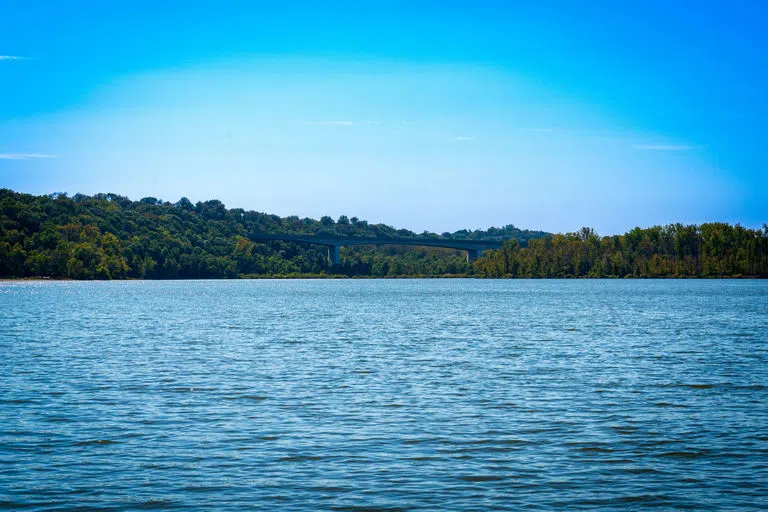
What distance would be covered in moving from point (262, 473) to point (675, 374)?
17.4m

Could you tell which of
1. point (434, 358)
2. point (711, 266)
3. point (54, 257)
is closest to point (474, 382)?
point (434, 358)

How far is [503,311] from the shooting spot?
6919 centimetres

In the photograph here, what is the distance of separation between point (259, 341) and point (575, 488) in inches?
1098

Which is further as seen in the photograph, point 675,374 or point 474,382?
point 675,374

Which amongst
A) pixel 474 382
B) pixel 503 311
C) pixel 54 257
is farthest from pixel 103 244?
pixel 474 382

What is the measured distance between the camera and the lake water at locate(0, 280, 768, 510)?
42.9ft

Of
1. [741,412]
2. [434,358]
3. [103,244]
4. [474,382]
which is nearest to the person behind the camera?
[741,412]

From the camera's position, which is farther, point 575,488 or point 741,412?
point 741,412

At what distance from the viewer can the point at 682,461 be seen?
49.4 feet

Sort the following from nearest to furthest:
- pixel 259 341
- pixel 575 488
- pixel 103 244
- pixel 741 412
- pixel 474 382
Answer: pixel 575 488
pixel 741 412
pixel 474 382
pixel 259 341
pixel 103 244

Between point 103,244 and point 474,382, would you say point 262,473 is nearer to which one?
point 474,382

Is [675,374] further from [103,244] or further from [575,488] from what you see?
[103,244]

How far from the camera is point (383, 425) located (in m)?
18.0

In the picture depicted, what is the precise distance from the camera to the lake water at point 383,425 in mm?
13062
